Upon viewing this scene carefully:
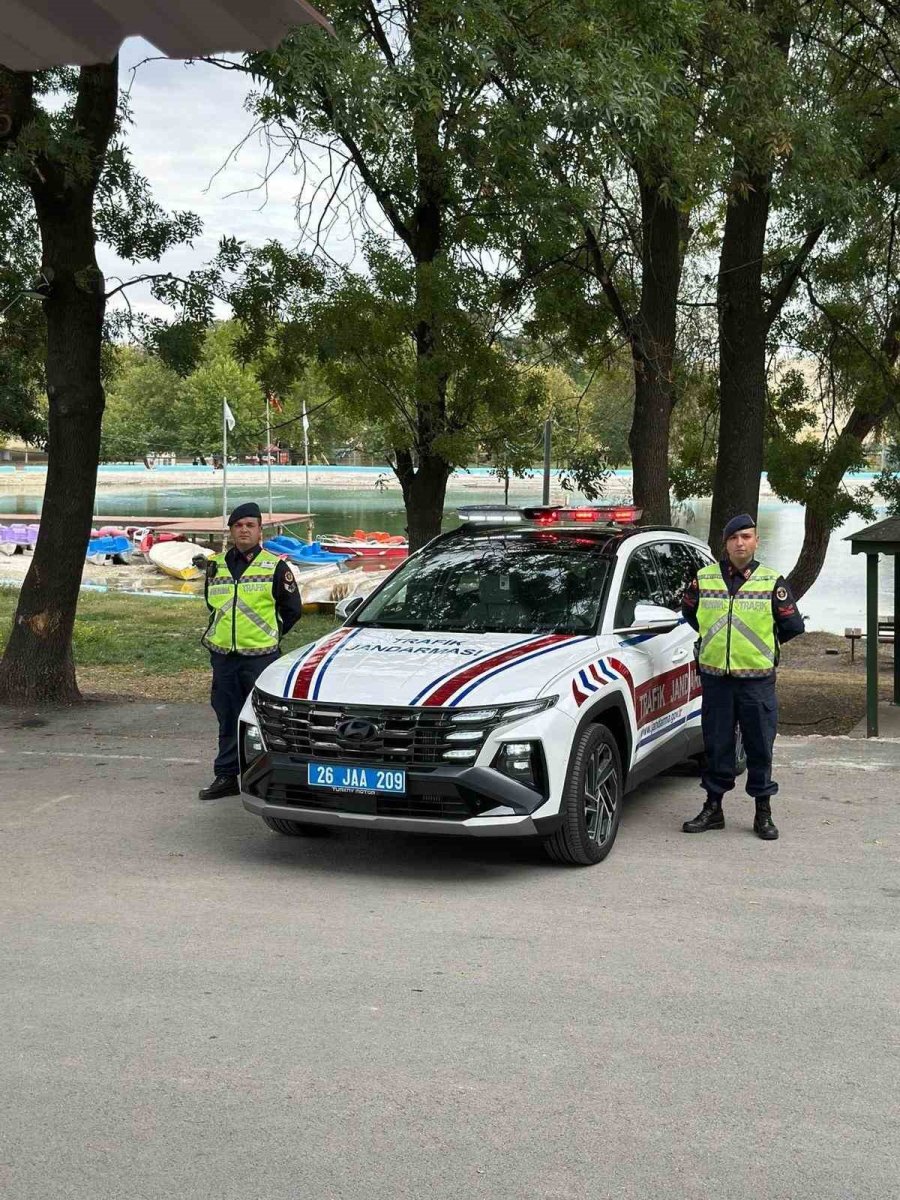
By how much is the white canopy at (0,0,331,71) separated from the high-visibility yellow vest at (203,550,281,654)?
9.84 feet

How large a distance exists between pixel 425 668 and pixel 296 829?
1.30 m

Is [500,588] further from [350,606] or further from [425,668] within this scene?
[425,668]

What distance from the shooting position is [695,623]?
7797 millimetres

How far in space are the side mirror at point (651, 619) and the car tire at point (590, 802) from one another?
64cm

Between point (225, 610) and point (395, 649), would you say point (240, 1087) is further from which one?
point (225, 610)

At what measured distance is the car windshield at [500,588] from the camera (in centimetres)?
766

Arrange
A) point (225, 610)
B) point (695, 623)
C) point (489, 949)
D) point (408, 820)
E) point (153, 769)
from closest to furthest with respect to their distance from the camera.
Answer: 1. point (489, 949)
2. point (408, 820)
3. point (695, 623)
4. point (225, 610)
5. point (153, 769)

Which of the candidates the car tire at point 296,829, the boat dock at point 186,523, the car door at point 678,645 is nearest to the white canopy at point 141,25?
the car door at point 678,645

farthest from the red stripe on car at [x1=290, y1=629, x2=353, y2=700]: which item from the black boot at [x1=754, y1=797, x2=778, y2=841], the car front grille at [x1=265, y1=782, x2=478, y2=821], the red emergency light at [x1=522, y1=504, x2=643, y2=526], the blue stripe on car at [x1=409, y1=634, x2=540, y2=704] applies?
the black boot at [x1=754, y1=797, x2=778, y2=841]

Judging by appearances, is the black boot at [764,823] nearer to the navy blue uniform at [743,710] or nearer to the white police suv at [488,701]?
the navy blue uniform at [743,710]

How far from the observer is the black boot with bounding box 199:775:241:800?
8.55 meters

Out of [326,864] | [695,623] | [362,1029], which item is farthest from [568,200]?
[362,1029]

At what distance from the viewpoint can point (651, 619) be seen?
291 inches

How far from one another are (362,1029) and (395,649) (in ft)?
8.95
